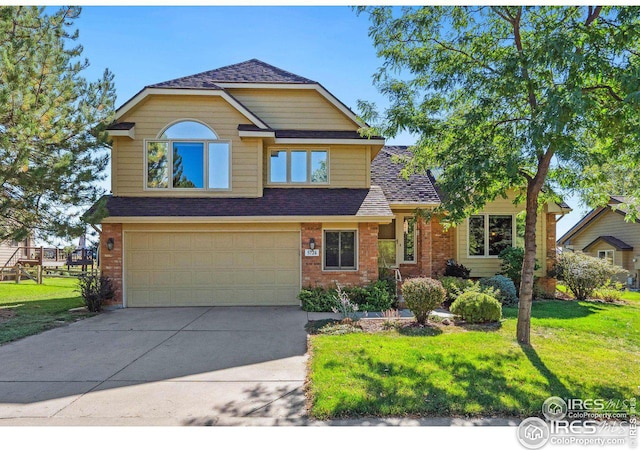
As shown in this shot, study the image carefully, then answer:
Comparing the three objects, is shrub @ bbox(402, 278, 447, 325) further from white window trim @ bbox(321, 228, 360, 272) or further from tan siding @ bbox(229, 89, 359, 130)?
tan siding @ bbox(229, 89, 359, 130)

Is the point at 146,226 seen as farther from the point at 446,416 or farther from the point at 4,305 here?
the point at 446,416

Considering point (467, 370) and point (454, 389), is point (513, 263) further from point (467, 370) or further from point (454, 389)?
point (454, 389)

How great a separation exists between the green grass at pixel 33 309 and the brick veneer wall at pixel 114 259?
3.23ft

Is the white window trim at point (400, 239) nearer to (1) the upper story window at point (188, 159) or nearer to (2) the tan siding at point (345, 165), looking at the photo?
(2) the tan siding at point (345, 165)

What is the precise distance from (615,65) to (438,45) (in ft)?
9.61

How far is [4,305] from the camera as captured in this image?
39.0 ft

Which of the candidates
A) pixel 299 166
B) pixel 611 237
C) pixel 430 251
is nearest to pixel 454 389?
pixel 430 251

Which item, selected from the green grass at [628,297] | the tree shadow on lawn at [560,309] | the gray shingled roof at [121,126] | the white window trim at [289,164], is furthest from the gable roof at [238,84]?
the green grass at [628,297]

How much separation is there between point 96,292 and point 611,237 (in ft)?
82.2

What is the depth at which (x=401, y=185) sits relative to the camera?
14.0 m

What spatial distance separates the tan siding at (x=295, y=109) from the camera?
12.8 metres

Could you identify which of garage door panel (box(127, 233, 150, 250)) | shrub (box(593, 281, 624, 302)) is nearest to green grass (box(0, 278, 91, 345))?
garage door panel (box(127, 233, 150, 250))

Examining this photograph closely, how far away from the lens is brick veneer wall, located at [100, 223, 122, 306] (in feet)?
36.5

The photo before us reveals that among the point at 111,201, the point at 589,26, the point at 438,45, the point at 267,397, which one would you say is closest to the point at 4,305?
the point at 111,201
